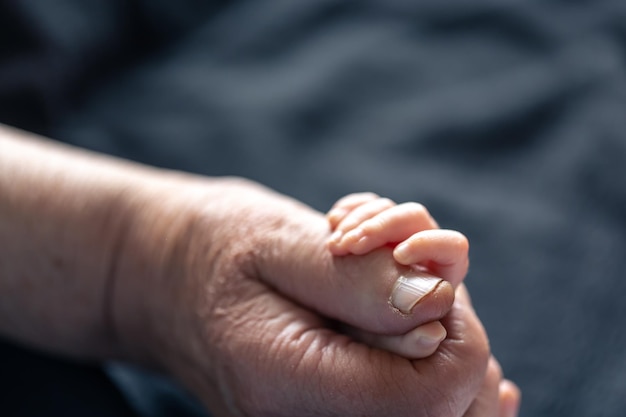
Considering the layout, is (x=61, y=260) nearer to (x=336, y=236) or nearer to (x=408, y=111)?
(x=336, y=236)

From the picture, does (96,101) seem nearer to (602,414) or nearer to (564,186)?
(564,186)

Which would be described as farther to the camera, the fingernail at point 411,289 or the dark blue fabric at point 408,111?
the dark blue fabric at point 408,111

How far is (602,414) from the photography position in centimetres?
80

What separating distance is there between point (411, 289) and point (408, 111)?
1.84ft

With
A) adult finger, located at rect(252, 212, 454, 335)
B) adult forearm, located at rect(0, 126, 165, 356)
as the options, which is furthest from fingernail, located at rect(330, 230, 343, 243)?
adult forearm, located at rect(0, 126, 165, 356)

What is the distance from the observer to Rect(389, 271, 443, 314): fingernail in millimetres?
617

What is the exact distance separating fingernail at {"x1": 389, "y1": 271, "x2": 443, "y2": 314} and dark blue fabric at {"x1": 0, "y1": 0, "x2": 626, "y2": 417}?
0.29 m

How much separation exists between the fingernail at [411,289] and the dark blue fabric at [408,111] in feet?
0.94

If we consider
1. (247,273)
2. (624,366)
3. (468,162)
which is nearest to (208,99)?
(468,162)

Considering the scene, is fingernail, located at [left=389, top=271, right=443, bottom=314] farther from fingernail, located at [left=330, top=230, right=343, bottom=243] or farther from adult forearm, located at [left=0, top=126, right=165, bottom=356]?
adult forearm, located at [left=0, top=126, right=165, bottom=356]

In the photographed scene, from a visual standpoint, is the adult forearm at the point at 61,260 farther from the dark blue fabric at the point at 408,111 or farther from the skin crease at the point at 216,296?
the dark blue fabric at the point at 408,111

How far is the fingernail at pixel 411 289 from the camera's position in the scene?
62 cm

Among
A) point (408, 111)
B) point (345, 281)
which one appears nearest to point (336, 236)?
point (345, 281)

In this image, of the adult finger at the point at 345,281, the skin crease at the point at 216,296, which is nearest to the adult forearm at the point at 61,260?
the skin crease at the point at 216,296
